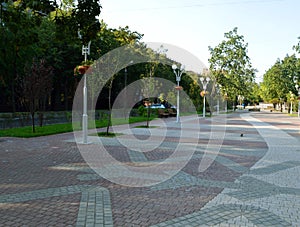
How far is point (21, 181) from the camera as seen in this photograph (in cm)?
629

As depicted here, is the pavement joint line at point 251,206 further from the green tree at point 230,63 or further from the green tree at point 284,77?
the green tree at point 284,77

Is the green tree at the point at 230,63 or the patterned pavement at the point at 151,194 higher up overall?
the green tree at the point at 230,63

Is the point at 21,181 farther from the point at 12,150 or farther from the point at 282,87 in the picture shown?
the point at 282,87

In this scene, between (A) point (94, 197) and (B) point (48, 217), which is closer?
(B) point (48, 217)

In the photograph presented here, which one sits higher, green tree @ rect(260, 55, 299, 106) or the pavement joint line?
green tree @ rect(260, 55, 299, 106)

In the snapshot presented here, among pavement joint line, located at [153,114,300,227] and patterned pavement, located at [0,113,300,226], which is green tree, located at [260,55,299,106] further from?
pavement joint line, located at [153,114,300,227]

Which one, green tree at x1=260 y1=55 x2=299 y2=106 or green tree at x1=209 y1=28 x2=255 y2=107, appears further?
green tree at x1=260 y1=55 x2=299 y2=106

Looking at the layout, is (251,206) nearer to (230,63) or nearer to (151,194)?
(151,194)

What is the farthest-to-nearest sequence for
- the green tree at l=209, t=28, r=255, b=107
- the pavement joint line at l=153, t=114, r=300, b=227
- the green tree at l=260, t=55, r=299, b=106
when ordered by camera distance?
the green tree at l=260, t=55, r=299, b=106
the green tree at l=209, t=28, r=255, b=107
the pavement joint line at l=153, t=114, r=300, b=227

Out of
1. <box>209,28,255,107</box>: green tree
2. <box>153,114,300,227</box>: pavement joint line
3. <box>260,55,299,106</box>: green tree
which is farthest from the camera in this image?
<box>260,55,299,106</box>: green tree

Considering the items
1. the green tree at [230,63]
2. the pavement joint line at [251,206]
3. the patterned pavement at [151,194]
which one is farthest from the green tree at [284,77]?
the pavement joint line at [251,206]

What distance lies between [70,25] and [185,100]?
35565 millimetres

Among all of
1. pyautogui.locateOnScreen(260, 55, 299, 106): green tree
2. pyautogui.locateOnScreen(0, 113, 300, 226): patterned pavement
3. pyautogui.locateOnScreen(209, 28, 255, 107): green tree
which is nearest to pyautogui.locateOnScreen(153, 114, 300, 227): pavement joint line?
pyautogui.locateOnScreen(0, 113, 300, 226): patterned pavement

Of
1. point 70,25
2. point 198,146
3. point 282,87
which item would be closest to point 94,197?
point 70,25
